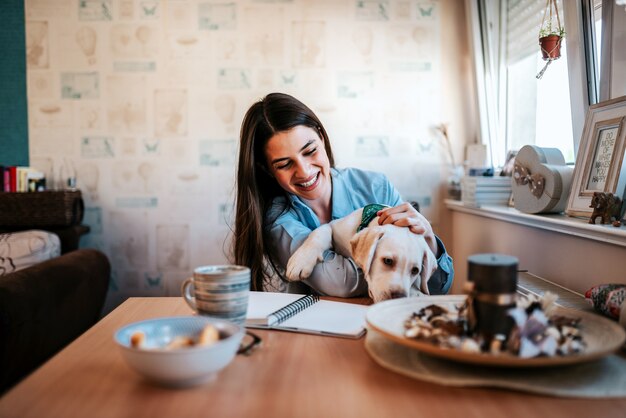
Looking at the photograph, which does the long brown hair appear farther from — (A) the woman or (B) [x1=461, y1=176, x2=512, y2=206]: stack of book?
(B) [x1=461, y1=176, x2=512, y2=206]: stack of book

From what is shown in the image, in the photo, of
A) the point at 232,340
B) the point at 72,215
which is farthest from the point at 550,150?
the point at 72,215

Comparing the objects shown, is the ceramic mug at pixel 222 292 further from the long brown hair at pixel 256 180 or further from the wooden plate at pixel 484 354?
the long brown hair at pixel 256 180

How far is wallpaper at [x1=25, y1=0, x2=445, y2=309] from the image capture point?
306 centimetres

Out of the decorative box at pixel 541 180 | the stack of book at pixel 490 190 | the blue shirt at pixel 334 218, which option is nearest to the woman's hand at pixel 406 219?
the blue shirt at pixel 334 218

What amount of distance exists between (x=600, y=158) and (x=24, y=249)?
248 cm

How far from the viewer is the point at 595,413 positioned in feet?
1.89

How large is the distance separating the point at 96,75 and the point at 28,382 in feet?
9.29

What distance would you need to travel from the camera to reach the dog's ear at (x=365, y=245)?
3.66 feet

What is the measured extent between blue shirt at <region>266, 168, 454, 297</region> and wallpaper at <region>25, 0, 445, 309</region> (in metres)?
1.29

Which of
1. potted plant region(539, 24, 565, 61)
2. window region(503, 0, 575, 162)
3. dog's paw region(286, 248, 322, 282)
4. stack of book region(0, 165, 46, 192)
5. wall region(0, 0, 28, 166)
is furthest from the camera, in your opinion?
wall region(0, 0, 28, 166)

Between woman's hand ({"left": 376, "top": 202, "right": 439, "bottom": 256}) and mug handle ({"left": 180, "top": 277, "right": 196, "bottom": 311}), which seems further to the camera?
woman's hand ({"left": 376, "top": 202, "right": 439, "bottom": 256})

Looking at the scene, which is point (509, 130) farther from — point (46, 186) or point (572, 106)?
point (46, 186)

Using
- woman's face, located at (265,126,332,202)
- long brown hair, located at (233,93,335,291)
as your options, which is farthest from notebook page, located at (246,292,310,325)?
woman's face, located at (265,126,332,202)

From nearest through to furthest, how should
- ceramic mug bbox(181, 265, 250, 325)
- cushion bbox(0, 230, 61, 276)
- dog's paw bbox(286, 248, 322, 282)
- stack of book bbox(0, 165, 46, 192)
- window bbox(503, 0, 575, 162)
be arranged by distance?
ceramic mug bbox(181, 265, 250, 325) < dog's paw bbox(286, 248, 322, 282) < window bbox(503, 0, 575, 162) < cushion bbox(0, 230, 61, 276) < stack of book bbox(0, 165, 46, 192)
